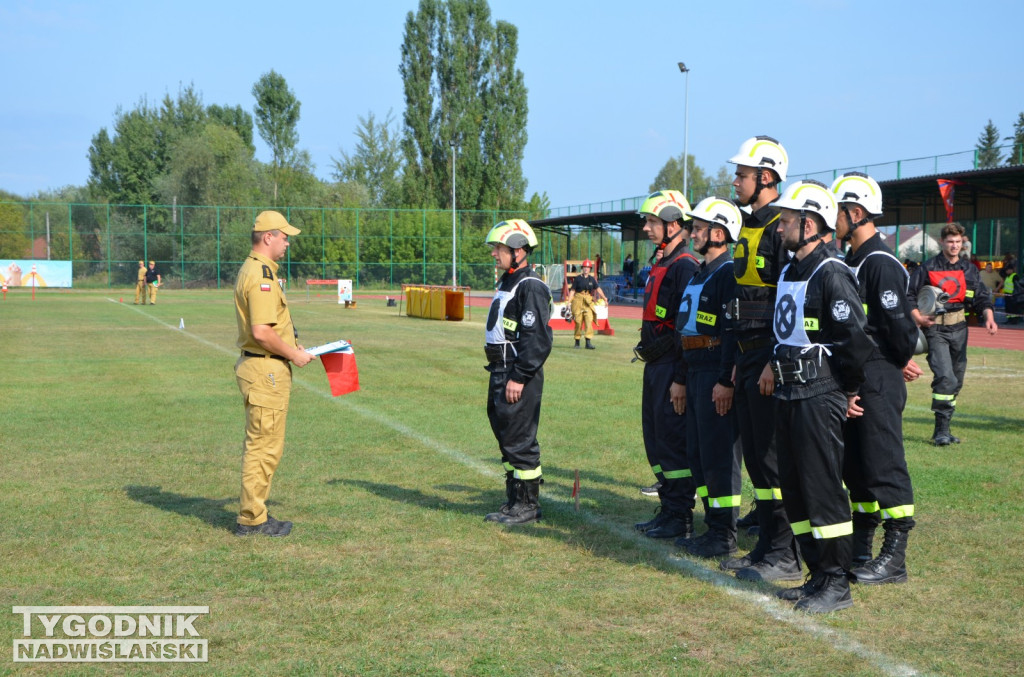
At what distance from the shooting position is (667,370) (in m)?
6.78

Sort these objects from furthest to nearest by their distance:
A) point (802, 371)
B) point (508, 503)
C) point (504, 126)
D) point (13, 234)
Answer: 1. point (504, 126)
2. point (13, 234)
3. point (508, 503)
4. point (802, 371)

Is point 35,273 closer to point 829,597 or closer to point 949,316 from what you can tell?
point 949,316

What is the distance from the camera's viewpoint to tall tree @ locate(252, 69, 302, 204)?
3533 inches

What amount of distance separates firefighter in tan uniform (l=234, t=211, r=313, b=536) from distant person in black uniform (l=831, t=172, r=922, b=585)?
370 cm

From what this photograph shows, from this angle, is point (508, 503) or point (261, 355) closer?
point (261, 355)

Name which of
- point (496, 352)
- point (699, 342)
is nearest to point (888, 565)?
point (699, 342)

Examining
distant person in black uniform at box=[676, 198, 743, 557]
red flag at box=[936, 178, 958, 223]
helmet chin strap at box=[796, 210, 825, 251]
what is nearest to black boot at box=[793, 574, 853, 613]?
distant person in black uniform at box=[676, 198, 743, 557]

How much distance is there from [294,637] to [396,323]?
84.1 feet

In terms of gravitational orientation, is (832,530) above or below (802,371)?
below

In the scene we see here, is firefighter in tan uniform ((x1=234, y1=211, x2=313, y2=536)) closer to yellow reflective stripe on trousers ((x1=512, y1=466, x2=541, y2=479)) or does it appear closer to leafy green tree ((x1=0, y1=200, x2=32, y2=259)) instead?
yellow reflective stripe on trousers ((x1=512, y1=466, x2=541, y2=479))

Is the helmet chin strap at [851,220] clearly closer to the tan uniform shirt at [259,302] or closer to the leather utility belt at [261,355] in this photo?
the tan uniform shirt at [259,302]

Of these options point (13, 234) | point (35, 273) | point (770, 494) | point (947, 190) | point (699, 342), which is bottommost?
point (770, 494)

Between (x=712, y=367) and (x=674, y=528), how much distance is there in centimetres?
124

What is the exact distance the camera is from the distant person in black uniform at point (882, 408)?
18.5 ft
